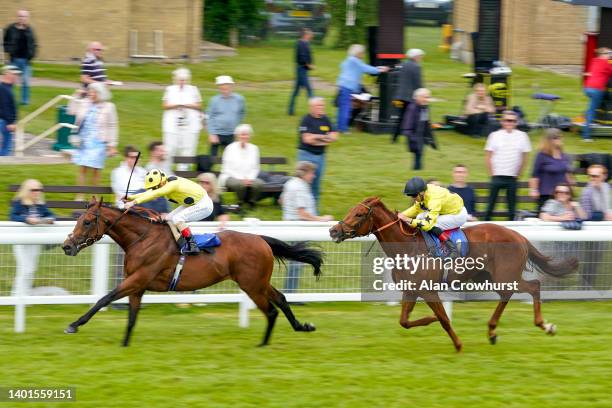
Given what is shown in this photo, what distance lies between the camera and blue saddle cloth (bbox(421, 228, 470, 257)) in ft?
32.8

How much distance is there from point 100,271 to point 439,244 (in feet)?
9.68

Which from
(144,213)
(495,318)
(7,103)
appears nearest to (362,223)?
(495,318)

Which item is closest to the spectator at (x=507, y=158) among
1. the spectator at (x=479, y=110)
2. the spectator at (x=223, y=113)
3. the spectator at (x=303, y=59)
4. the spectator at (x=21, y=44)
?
the spectator at (x=223, y=113)

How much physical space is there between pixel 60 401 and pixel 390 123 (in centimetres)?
1140

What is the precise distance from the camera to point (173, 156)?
47.3 ft

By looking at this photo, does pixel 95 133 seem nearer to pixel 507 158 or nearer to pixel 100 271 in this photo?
pixel 100 271

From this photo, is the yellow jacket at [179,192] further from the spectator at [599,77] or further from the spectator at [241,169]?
the spectator at [599,77]

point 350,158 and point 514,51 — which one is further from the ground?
point 514,51

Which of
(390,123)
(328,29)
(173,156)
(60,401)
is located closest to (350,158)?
(390,123)

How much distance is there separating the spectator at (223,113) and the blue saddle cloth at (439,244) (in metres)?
5.08

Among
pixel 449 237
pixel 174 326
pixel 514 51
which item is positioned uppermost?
pixel 514 51

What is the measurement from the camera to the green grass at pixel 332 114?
608 inches

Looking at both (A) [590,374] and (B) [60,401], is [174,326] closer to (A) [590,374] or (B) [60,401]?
(B) [60,401]

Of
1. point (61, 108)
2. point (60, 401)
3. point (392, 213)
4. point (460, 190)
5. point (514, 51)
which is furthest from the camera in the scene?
point (514, 51)
